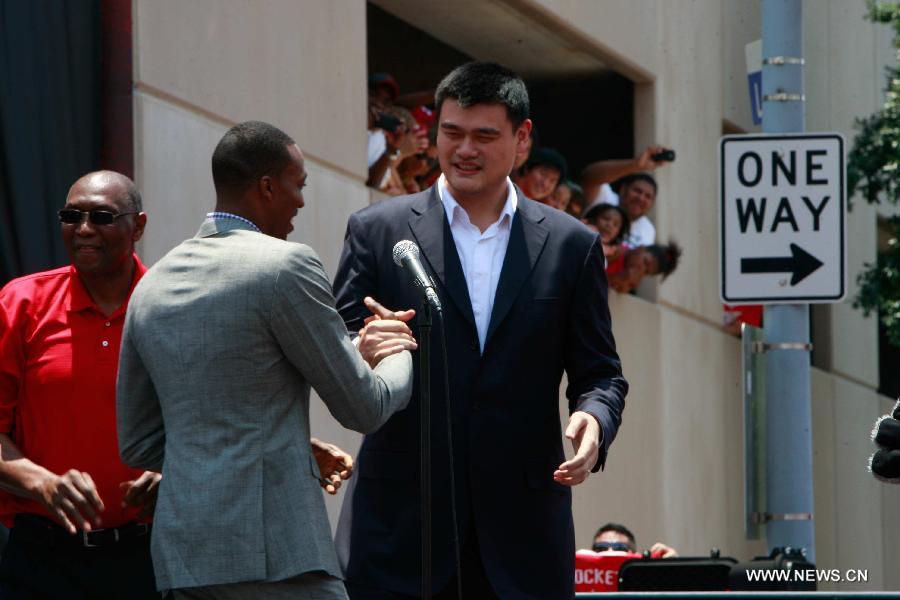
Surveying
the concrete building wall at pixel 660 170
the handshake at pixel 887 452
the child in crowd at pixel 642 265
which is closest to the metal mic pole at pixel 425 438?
the handshake at pixel 887 452

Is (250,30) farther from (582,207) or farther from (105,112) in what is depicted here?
(582,207)

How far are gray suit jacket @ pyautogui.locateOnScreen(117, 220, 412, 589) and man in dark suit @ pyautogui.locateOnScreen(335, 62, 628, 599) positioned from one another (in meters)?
Answer: 0.66

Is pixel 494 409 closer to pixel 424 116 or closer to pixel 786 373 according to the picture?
pixel 786 373

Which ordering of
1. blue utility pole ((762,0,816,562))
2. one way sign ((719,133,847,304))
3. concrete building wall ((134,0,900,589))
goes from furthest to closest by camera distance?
concrete building wall ((134,0,900,589))
one way sign ((719,133,847,304))
blue utility pole ((762,0,816,562))

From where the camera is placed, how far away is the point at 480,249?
5.38 meters

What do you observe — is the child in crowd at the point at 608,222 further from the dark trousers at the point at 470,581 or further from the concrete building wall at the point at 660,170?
the dark trousers at the point at 470,581

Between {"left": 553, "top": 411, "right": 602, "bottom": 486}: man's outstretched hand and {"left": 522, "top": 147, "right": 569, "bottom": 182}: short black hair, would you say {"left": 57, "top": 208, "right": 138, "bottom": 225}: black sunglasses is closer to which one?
{"left": 553, "top": 411, "right": 602, "bottom": 486}: man's outstretched hand

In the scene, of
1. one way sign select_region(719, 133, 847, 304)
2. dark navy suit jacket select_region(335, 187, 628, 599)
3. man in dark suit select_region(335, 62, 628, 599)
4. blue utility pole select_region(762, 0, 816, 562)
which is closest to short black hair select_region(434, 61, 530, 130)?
man in dark suit select_region(335, 62, 628, 599)

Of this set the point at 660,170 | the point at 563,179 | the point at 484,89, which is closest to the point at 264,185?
the point at 484,89

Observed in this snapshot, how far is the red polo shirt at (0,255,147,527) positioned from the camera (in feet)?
17.5

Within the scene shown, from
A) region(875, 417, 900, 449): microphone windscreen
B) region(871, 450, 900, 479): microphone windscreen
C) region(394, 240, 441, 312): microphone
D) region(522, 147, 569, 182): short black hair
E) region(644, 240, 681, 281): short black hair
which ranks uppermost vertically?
region(522, 147, 569, 182): short black hair

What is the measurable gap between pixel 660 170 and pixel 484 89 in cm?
1336

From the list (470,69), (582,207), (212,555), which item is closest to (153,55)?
(470,69)

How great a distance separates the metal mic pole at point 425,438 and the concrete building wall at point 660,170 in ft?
16.5
